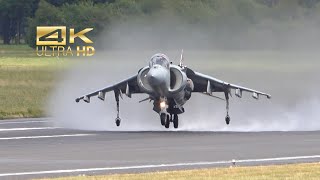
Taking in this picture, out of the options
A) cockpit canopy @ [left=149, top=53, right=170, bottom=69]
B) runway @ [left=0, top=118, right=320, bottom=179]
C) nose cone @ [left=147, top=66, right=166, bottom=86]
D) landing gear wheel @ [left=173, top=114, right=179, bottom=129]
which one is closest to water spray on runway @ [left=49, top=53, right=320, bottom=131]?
landing gear wheel @ [left=173, top=114, right=179, bottom=129]

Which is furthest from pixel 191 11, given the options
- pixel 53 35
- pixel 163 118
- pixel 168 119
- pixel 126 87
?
pixel 53 35

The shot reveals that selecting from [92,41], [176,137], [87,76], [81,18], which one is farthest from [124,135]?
[81,18]

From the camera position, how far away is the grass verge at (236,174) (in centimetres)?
2180

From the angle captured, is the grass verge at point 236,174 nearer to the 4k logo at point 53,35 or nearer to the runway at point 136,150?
the runway at point 136,150

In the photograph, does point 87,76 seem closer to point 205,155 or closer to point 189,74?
point 189,74

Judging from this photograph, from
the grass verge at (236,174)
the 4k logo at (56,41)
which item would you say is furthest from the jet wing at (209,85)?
the 4k logo at (56,41)

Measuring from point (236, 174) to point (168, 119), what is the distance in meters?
13.0

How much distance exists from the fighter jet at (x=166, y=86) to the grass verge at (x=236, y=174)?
10111 mm

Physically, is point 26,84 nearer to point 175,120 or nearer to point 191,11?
point 191,11

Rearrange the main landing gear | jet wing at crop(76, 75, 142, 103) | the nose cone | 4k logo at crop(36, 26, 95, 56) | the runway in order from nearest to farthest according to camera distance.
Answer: the runway, the nose cone, the main landing gear, jet wing at crop(76, 75, 142, 103), 4k logo at crop(36, 26, 95, 56)

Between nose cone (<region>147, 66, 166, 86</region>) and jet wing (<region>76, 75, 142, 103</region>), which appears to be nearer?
nose cone (<region>147, 66, 166, 86</region>)

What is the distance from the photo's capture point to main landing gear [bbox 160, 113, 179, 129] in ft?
113

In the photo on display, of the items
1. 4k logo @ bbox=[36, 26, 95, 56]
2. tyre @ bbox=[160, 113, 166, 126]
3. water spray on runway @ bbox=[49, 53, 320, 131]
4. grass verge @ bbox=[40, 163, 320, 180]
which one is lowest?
grass verge @ bbox=[40, 163, 320, 180]

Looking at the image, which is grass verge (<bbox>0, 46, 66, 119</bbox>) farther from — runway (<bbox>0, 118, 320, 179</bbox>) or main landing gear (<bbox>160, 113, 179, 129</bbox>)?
main landing gear (<bbox>160, 113, 179, 129</bbox>)
